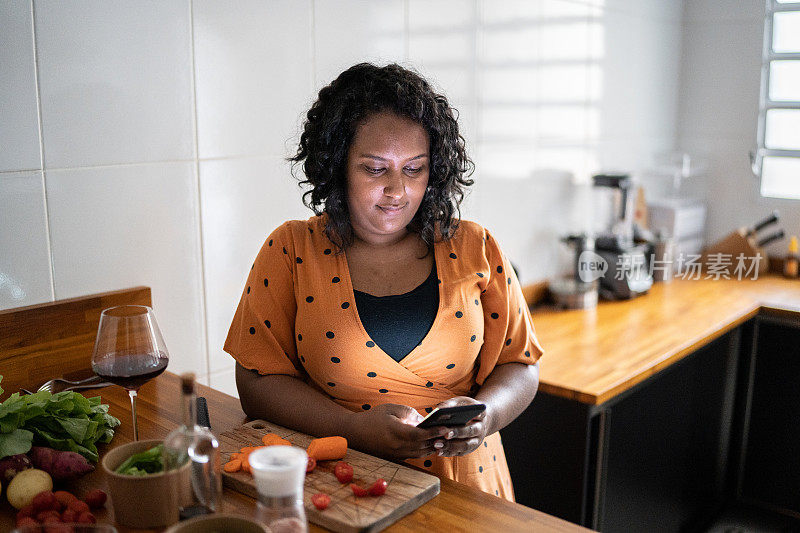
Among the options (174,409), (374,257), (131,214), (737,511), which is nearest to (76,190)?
(131,214)

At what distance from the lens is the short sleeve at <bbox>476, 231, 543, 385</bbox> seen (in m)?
1.48

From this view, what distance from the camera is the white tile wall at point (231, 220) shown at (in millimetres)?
1759

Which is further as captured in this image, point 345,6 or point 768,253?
point 768,253

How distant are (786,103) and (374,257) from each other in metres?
2.63

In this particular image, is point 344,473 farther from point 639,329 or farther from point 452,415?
point 639,329

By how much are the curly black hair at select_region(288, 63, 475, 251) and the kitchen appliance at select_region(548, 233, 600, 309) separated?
1367mm

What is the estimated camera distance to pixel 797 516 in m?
2.84

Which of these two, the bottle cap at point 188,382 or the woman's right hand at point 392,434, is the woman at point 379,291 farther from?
the bottle cap at point 188,382

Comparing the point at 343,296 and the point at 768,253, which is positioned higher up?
the point at 343,296

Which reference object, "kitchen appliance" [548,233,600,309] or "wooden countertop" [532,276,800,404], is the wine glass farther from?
"kitchen appliance" [548,233,600,309]

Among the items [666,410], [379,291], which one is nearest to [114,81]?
[379,291]

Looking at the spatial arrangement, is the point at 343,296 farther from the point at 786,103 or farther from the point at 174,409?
the point at 786,103

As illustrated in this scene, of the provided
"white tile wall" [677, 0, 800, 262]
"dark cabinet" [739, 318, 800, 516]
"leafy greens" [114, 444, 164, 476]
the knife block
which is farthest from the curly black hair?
"white tile wall" [677, 0, 800, 262]

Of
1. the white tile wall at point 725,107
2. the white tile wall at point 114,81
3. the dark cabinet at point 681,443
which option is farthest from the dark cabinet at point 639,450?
the white tile wall at point 114,81
